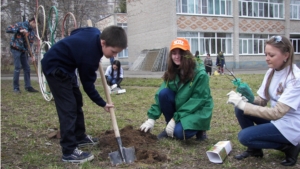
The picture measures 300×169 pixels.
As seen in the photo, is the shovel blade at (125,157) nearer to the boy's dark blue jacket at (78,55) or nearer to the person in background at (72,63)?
the person in background at (72,63)

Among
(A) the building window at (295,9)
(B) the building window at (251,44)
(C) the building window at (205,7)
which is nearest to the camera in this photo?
(C) the building window at (205,7)

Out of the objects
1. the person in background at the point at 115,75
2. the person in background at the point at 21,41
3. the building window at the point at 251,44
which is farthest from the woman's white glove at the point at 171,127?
the building window at the point at 251,44

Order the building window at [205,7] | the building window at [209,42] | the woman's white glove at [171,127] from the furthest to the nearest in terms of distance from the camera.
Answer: the building window at [209,42] → the building window at [205,7] → the woman's white glove at [171,127]

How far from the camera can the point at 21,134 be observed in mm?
4105

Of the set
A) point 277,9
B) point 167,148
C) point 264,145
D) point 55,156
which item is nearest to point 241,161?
point 264,145

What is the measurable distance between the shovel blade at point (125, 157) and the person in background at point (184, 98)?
0.65 meters

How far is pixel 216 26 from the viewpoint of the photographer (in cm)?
2586

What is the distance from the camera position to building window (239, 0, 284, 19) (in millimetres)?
27328

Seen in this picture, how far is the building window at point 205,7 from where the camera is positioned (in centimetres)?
2447

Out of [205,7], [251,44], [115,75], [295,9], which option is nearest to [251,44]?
[251,44]

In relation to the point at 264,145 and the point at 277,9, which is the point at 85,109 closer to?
the point at 264,145

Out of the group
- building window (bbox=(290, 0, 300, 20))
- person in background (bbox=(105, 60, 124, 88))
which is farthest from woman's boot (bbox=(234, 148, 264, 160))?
building window (bbox=(290, 0, 300, 20))

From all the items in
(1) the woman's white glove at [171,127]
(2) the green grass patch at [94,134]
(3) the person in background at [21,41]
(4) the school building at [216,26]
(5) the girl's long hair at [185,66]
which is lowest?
(2) the green grass patch at [94,134]

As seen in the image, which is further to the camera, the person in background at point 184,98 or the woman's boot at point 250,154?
the person in background at point 184,98
